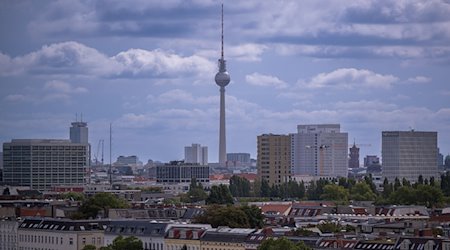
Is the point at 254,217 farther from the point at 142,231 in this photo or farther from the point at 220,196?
the point at 220,196

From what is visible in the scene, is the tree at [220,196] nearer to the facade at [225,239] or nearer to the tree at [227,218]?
the tree at [227,218]

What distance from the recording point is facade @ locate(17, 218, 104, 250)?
9381 cm

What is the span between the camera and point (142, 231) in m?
93.2

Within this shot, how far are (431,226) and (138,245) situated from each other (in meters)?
15.7

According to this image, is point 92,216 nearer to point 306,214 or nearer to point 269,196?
point 306,214

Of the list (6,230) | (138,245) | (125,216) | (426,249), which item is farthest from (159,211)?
(426,249)

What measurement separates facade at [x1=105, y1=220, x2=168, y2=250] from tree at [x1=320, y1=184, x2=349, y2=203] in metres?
63.6

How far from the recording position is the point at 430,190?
142 metres

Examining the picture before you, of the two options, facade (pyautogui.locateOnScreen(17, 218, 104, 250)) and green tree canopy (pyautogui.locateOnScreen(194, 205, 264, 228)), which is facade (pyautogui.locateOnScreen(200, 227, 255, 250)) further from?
facade (pyautogui.locateOnScreen(17, 218, 104, 250))

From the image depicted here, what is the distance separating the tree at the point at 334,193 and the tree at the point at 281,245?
78484 millimetres

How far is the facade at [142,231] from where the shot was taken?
91.5 metres

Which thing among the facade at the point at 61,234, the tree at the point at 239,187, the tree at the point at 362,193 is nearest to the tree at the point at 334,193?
the tree at the point at 362,193

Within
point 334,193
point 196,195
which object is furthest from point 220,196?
point 196,195

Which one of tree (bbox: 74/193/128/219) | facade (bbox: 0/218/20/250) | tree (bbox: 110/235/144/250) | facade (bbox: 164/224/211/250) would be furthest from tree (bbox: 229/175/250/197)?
tree (bbox: 110/235/144/250)
